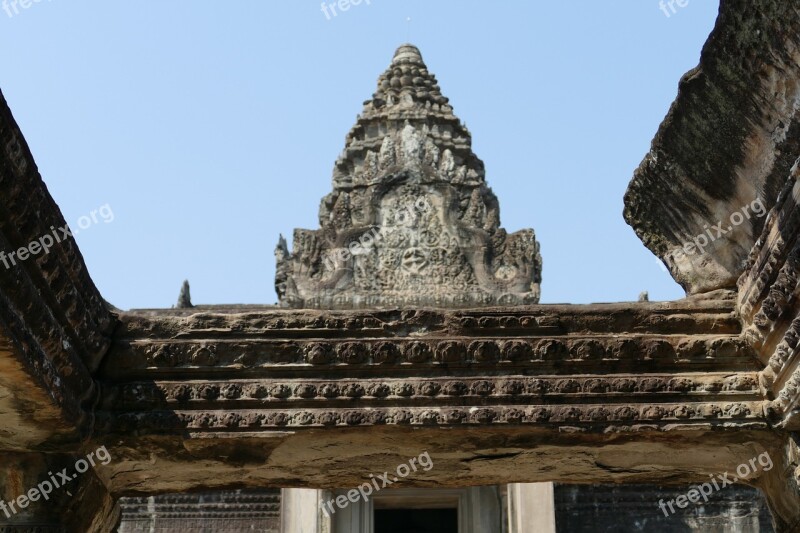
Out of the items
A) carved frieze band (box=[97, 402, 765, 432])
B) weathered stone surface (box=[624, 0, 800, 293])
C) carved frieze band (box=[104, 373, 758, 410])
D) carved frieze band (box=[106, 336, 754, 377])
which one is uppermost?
weathered stone surface (box=[624, 0, 800, 293])

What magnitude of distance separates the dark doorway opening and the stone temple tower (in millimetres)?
3074

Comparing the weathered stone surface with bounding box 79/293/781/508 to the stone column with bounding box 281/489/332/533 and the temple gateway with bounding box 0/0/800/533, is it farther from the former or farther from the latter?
the stone column with bounding box 281/489/332/533

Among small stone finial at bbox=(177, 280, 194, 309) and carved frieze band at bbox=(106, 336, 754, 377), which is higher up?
small stone finial at bbox=(177, 280, 194, 309)

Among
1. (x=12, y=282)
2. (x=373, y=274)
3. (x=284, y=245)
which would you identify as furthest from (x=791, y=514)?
(x=284, y=245)

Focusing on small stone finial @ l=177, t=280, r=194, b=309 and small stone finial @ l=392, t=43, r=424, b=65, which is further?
small stone finial @ l=392, t=43, r=424, b=65

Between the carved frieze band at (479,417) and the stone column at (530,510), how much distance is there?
18.1 ft

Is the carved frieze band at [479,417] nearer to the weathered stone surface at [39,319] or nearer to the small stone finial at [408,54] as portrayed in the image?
the weathered stone surface at [39,319]

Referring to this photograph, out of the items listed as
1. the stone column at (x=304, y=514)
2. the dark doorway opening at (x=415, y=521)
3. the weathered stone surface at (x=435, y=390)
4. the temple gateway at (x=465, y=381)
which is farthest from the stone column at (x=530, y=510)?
the weathered stone surface at (x=435, y=390)

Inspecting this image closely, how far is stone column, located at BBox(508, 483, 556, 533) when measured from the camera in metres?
9.19

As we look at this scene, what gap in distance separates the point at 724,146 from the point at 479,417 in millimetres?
1517

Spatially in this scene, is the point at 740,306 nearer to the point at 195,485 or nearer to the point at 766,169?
the point at 766,169

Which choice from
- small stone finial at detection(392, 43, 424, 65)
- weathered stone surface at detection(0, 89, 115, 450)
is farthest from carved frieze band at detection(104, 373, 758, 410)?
small stone finial at detection(392, 43, 424, 65)

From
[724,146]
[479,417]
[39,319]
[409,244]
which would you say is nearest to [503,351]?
[479,417]

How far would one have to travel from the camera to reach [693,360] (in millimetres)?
4066
